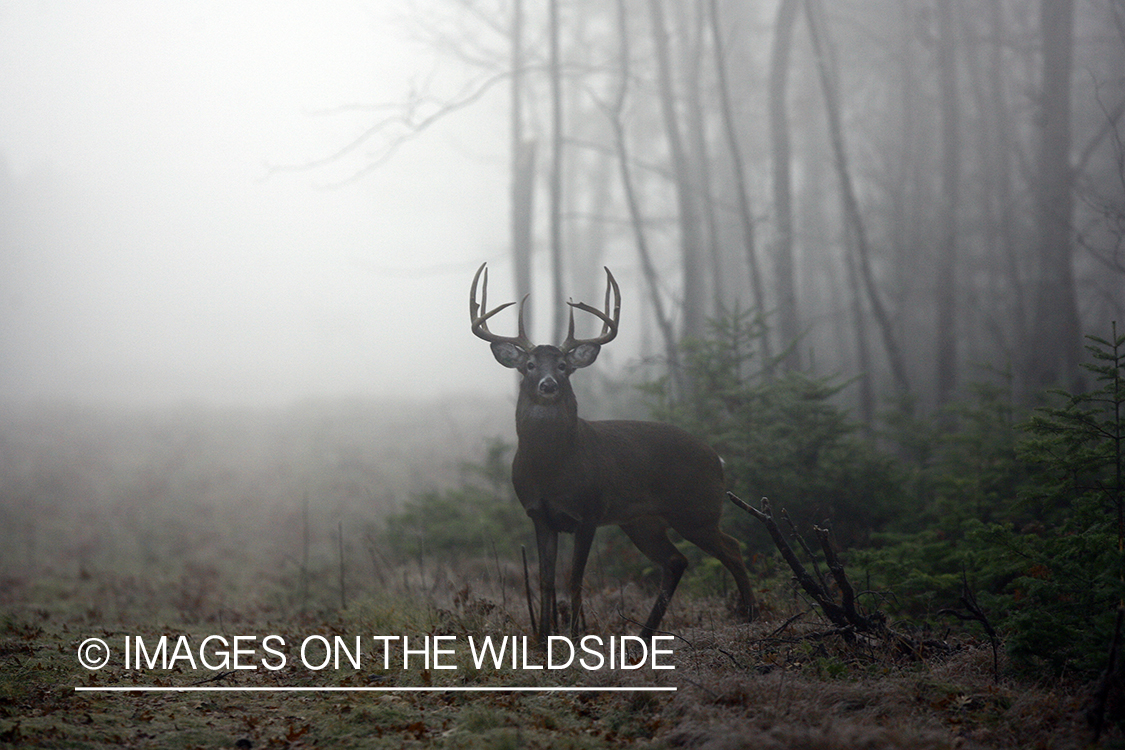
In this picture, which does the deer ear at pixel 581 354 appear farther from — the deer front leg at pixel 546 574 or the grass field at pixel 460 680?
the grass field at pixel 460 680

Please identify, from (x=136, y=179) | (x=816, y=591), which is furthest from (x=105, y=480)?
(x=136, y=179)

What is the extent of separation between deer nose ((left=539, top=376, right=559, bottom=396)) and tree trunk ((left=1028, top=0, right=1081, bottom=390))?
9073 millimetres

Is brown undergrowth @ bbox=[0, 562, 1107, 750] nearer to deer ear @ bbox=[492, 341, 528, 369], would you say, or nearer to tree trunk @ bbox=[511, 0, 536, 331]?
deer ear @ bbox=[492, 341, 528, 369]

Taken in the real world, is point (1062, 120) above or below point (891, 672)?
above

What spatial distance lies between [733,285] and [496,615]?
1788 centimetres

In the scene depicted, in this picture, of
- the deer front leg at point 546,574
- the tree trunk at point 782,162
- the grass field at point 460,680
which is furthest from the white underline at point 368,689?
the tree trunk at point 782,162

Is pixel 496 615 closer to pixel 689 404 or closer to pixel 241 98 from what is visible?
pixel 689 404

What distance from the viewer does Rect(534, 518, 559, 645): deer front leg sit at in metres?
5.43

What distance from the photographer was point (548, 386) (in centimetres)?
516

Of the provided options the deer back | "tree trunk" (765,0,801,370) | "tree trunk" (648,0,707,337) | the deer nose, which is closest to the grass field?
the deer back

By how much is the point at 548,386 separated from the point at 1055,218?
984 cm

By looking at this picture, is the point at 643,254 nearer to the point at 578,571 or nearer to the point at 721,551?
the point at 721,551

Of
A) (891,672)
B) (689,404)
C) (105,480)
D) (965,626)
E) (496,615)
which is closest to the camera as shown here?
(891,672)

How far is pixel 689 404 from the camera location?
8992mm
